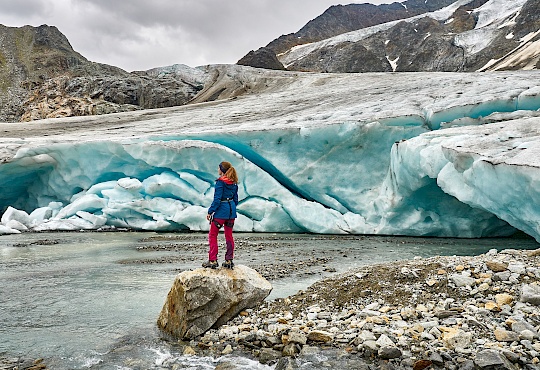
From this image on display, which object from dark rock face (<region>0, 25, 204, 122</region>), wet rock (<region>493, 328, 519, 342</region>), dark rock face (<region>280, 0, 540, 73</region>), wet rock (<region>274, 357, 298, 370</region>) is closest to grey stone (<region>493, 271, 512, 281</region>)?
wet rock (<region>493, 328, 519, 342</region>)

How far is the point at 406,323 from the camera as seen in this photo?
384cm

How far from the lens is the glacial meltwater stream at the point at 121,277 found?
400 centimetres

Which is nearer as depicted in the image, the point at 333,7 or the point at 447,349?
the point at 447,349

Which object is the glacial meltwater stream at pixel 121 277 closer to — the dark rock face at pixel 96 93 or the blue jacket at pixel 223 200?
the blue jacket at pixel 223 200

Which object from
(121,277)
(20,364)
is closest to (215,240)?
(20,364)

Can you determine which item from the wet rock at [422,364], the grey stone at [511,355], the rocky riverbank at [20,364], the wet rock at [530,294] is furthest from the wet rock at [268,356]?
the wet rock at [530,294]

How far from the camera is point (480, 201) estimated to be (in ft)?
28.8

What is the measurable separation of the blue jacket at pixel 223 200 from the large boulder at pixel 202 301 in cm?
57

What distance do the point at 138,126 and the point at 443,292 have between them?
55.5 feet

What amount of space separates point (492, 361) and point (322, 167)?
34.5ft

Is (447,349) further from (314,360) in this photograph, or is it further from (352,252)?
(352,252)

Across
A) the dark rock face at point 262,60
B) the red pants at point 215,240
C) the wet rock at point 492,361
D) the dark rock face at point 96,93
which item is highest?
the dark rock face at point 262,60

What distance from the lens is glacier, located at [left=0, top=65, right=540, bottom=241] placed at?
944cm

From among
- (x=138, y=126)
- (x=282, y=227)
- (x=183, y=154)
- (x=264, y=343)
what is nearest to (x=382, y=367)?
(x=264, y=343)
